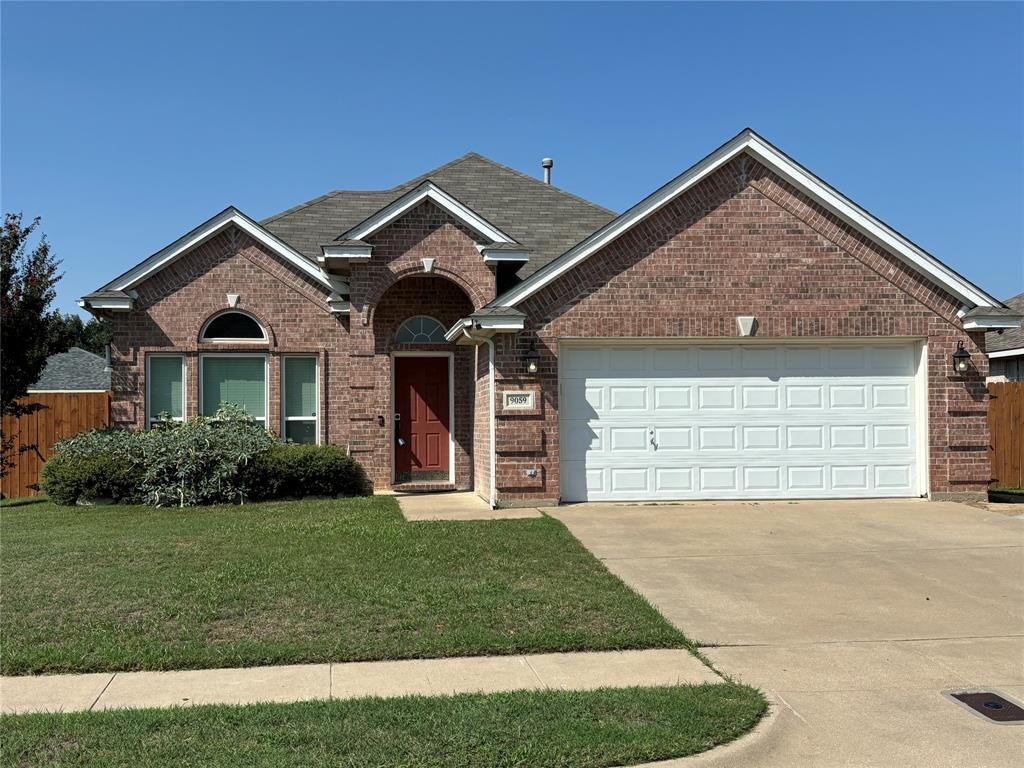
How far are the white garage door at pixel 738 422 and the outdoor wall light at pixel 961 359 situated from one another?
604 mm

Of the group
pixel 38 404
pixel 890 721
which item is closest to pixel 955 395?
pixel 890 721

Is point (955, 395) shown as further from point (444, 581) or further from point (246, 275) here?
point (246, 275)

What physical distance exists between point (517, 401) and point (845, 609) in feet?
21.3

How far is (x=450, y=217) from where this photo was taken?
1561cm

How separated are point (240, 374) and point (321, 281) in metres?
2.27

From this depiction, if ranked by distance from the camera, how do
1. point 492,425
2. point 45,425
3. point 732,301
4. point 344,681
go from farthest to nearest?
point 45,425 < point 732,301 < point 492,425 < point 344,681

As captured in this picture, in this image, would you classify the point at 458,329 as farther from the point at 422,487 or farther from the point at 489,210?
the point at 489,210

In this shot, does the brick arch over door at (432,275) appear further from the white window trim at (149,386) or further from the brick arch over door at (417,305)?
the white window trim at (149,386)

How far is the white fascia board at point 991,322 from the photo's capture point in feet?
45.2

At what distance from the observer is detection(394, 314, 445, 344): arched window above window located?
56.0 ft

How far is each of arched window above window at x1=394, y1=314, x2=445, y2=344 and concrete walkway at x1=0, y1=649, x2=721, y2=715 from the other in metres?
10.9

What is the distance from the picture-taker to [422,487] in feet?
55.1

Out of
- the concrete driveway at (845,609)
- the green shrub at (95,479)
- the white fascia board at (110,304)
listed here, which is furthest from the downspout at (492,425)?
the white fascia board at (110,304)

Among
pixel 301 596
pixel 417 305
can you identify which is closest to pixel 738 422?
pixel 417 305
